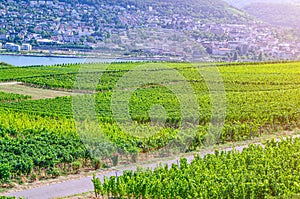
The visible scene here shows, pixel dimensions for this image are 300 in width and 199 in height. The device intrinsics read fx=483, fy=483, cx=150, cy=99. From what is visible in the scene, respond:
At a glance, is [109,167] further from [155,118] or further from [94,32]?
[94,32]

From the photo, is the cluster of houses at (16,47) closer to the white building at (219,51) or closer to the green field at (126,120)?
the white building at (219,51)

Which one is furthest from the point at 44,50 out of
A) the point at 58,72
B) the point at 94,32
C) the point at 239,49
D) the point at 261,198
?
the point at 261,198

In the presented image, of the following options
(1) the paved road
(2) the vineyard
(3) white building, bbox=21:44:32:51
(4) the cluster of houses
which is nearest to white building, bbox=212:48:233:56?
(3) white building, bbox=21:44:32:51

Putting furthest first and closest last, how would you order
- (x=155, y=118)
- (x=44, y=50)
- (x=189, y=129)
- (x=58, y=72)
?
1. (x=44, y=50)
2. (x=58, y=72)
3. (x=155, y=118)
4. (x=189, y=129)

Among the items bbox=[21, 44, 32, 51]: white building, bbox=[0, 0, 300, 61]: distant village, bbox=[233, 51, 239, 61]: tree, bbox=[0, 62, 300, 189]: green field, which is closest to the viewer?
bbox=[0, 62, 300, 189]: green field

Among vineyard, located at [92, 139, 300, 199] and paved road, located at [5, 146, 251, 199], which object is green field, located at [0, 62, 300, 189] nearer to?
paved road, located at [5, 146, 251, 199]

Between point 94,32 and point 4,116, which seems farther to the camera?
point 94,32
